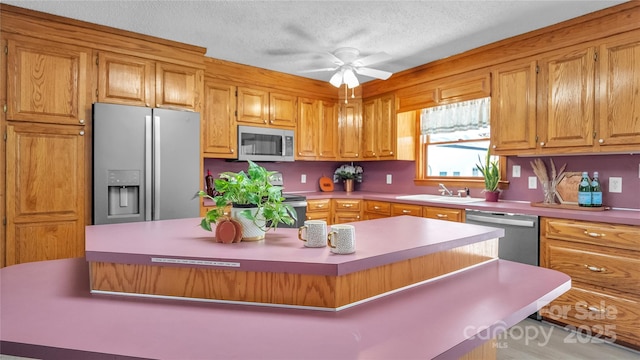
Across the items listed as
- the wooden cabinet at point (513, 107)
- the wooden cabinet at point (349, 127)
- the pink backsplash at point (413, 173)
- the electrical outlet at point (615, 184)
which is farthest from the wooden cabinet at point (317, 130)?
the electrical outlet at point (615, 184)

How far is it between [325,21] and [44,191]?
2498 mm

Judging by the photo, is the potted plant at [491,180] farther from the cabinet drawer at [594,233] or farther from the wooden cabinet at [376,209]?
the wooden cabinet at [376,209]

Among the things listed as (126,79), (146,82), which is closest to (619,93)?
(146,82)

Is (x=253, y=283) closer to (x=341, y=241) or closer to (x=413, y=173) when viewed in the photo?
(x=341, y=241)

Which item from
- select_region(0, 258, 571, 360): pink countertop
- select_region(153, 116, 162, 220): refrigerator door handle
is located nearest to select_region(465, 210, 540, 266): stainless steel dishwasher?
select_region(0, 258, 571, 360): pink countertop

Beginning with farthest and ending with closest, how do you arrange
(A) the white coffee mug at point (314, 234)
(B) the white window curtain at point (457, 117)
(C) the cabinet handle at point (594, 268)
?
(B) the white window curtain at point (457, 117)
(C) the cabinet handle at point (594, 268)
(A) the white coffee mug at point (314, 234)

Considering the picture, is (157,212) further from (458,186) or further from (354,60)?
(458,186)

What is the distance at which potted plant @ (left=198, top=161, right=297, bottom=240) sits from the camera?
4.86ft

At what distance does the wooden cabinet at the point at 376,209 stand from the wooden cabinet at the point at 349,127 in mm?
836

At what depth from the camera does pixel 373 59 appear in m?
3.66

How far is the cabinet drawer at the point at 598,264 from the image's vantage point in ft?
7.54

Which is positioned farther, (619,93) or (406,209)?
(406,209)

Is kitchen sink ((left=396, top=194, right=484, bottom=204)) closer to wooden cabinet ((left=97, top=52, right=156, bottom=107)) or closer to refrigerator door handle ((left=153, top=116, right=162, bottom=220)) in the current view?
refrigerator door handle ((left=153, top=116, right=162, bottom=220))

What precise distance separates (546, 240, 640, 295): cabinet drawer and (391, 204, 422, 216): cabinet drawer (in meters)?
1.19
